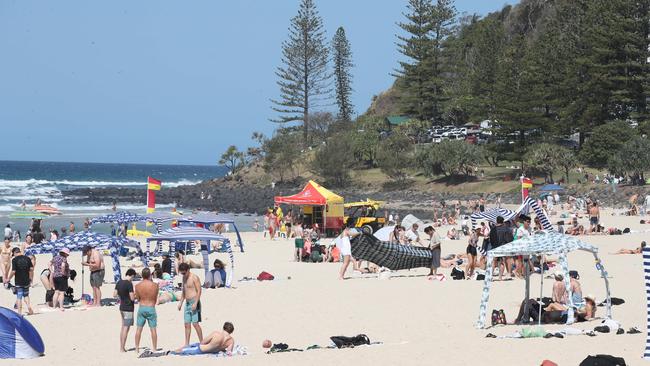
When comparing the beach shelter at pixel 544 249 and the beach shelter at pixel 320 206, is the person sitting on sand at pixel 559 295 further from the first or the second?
the beach shelter at pixel 320 206

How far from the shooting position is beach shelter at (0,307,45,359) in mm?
10227

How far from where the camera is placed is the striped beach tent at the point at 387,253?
55.9 ft

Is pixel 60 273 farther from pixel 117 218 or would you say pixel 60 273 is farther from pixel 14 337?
pixel 117 218

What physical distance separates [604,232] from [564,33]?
3565 cm

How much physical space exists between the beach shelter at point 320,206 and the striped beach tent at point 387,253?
10.9 meters

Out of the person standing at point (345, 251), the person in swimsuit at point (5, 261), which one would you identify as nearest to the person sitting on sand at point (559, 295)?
the person standing at point (345, 251)

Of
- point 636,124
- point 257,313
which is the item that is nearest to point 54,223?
point 257,313

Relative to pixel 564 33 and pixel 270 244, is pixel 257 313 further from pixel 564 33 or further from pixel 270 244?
pixel 564 33

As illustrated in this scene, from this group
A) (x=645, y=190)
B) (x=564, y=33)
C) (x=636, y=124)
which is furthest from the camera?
(x=564, y=33)

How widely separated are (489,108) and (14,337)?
51.0m

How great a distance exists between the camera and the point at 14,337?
33.7ft

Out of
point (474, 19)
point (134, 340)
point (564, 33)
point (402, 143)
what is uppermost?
point (474, 19)

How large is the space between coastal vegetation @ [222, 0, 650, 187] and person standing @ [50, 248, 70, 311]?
112 feet

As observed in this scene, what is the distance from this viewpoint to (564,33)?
2298 inches
